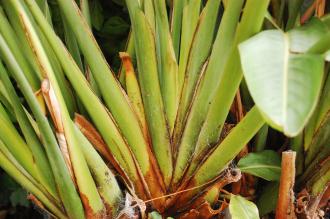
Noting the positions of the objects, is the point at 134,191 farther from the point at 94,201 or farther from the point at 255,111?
the point at 255,111

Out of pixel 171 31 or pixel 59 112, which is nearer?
pixel 59 112

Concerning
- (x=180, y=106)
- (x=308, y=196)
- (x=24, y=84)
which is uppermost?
(x=24, y=84)

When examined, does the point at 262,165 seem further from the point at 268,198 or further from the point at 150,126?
the point at 150,126

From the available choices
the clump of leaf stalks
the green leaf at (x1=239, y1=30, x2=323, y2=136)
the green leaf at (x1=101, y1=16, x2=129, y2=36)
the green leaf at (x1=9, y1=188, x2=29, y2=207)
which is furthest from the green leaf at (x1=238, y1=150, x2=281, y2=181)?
the green leaf at (x1=9, y1=188, x2=29, y2=207)

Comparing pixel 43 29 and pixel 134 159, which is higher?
pixel 43 29

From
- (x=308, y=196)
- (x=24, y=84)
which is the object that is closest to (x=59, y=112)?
(x=24, y=84)

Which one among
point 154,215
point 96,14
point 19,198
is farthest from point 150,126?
point 19,198

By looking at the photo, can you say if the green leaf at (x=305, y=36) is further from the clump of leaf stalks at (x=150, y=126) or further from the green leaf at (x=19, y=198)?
the green leaf at (x=19, y=198)
